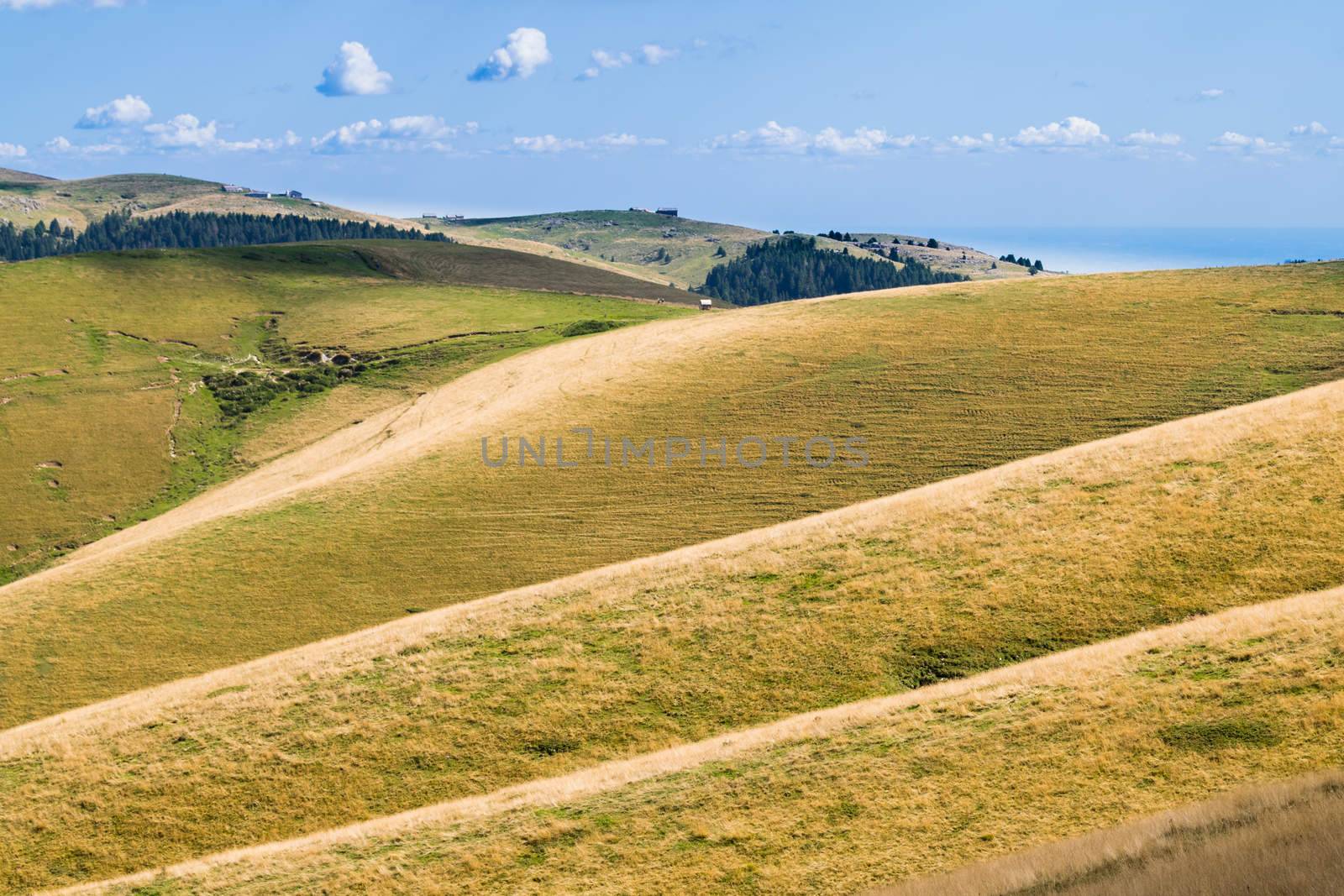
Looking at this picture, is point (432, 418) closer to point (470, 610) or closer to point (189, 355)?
point (470, 610)

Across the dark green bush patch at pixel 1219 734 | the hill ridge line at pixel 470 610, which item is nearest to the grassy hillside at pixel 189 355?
the hill ridge line at pixel 470 610

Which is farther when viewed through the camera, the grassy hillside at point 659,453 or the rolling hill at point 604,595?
the grassy hillside at point 659,453

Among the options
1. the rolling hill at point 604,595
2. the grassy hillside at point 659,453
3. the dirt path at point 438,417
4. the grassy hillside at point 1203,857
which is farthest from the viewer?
the dirt path at point 438,417

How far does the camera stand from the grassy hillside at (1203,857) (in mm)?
13836

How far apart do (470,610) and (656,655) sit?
9305 mm

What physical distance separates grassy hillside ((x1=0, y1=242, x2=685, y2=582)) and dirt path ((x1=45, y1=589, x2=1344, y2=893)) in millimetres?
54309

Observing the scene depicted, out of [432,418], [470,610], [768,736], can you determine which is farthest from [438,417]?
[768,736]

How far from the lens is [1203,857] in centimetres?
1490

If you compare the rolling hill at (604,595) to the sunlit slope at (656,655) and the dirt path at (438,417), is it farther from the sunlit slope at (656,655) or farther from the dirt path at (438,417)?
the dirt path at (438,417)

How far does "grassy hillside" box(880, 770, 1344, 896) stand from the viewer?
545 inches

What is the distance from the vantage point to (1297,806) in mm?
16078

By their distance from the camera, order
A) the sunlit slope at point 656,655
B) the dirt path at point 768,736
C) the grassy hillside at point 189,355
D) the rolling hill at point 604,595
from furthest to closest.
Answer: the grassy hillside at point 189,355 < the rolling hill at point 604,595 < the sunlit slope at point 656,655 < the dirt path at point 768,736

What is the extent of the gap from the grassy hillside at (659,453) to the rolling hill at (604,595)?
236 mm

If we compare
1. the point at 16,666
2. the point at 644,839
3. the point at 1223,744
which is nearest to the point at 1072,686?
the point at 1223,744
